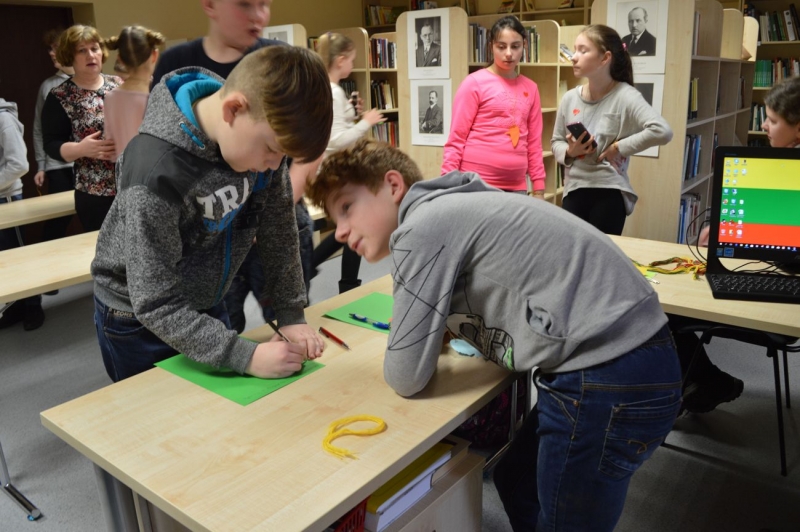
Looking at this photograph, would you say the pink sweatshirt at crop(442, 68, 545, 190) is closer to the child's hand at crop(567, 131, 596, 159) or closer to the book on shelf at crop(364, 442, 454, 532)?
the child's hand at crop(567, 131, 596, 159)

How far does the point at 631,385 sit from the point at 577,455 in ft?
0.54

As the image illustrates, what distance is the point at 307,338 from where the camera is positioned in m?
1.44

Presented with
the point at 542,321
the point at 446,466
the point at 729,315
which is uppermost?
the point at 542,321

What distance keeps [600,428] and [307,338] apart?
2.11ft

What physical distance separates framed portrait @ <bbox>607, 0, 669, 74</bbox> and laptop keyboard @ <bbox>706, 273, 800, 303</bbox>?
2189 millimetres

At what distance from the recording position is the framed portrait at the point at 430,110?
183 inches

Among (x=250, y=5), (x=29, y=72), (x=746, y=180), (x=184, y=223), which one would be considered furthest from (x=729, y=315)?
(x=29, y=72)

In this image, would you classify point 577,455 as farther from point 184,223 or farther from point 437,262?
point 184,223

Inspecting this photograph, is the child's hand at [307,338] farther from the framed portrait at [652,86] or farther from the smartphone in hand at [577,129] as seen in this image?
the framed portrait at [652,86]

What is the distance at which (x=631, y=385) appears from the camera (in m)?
1.16

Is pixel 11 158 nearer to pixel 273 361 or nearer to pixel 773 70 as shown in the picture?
pixel 273 361

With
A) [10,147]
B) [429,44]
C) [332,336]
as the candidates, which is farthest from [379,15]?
[332,336]

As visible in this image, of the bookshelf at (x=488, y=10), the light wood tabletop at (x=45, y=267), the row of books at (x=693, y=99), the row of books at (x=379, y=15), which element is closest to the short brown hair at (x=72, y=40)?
the light wood tabletop at (x=45, y=267)

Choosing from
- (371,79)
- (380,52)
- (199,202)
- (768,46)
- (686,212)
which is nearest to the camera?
(199,202)
